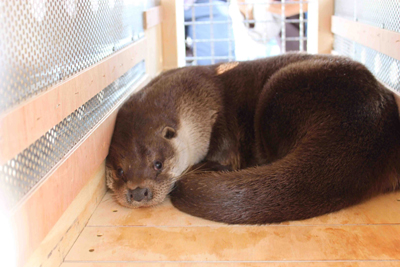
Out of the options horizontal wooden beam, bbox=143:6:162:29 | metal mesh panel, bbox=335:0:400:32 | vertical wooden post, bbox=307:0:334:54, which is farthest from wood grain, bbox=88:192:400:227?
vertical wooden post, bbox=307:0:334:54

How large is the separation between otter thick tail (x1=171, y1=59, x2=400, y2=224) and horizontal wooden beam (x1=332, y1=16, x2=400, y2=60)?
0.69ft

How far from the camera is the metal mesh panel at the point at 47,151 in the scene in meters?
1.13

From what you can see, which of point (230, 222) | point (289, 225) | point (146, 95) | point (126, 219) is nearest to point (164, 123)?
point (146, 95)

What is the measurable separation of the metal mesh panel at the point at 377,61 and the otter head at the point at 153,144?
0.93 m

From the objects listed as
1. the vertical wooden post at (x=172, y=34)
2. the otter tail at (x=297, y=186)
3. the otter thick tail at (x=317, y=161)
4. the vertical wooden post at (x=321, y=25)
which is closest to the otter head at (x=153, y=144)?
the otter thick tail at (x=317, y=161)

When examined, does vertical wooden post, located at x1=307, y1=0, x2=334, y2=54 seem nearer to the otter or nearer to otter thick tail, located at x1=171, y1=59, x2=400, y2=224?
the otter

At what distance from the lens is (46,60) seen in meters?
1.39

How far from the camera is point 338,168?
5.49 feet

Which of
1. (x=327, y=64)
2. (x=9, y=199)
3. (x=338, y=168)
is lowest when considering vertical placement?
(x=338, y=168)

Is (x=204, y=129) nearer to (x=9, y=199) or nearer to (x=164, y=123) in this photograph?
(x=164, y=123)

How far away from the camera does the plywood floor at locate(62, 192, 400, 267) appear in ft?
4.72

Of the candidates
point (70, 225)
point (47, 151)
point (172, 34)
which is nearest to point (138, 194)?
point (70, 225)

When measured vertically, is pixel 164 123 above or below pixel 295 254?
above

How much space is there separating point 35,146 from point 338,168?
1082 millimetres
